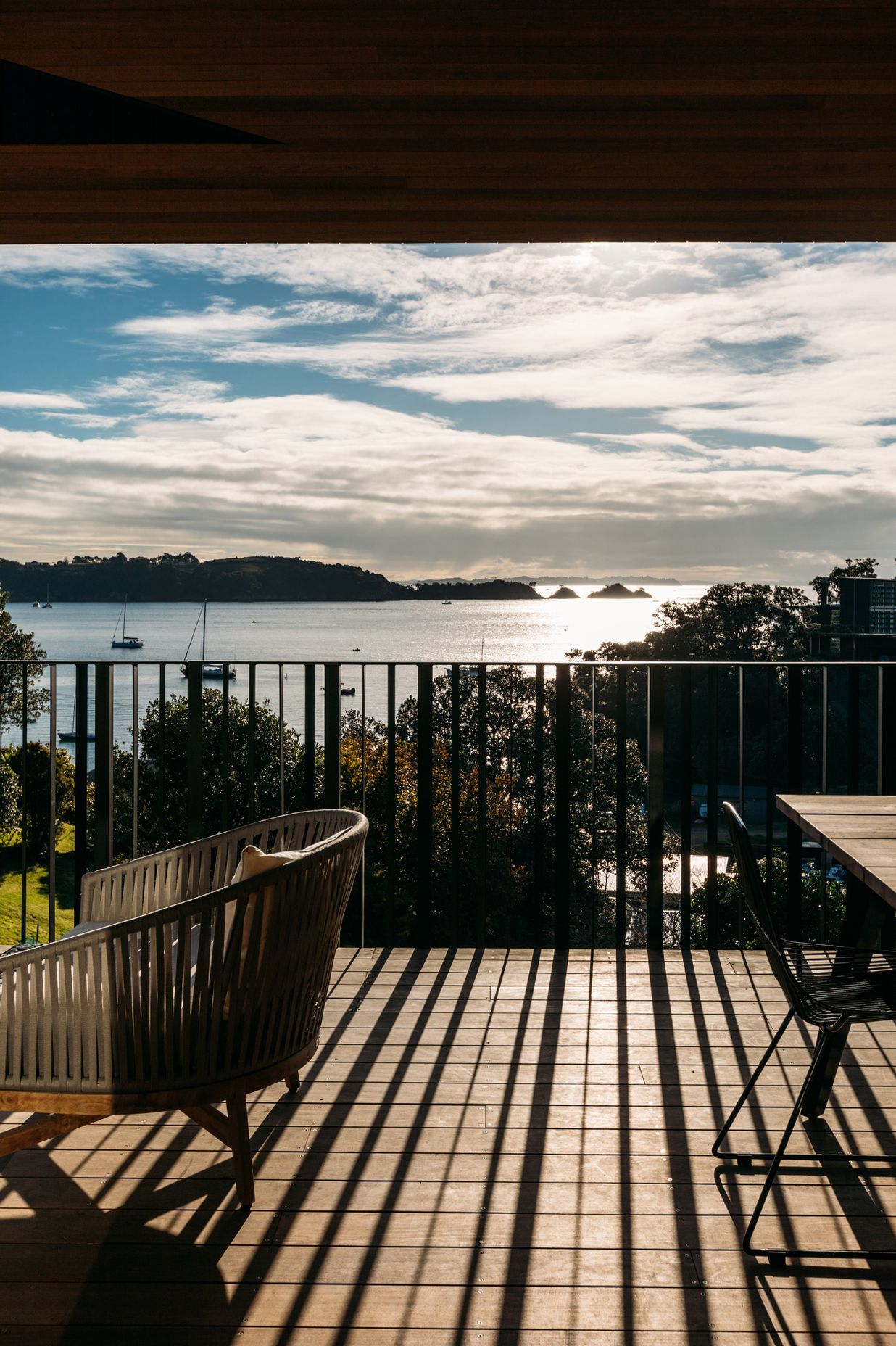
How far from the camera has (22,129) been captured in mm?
2977

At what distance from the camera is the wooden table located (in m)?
2.16

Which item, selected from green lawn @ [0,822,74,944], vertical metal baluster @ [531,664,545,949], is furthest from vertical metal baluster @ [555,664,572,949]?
green lawn @ [0,822,74,944]

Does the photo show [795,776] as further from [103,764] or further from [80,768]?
[80,768]

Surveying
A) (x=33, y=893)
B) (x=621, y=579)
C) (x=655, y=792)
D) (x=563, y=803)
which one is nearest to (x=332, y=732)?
(x=563, y=803)

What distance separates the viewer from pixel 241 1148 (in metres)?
2.03

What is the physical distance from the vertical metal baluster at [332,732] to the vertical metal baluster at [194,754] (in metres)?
0.50

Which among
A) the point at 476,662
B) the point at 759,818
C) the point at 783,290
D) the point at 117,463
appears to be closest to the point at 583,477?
the point at 759,818

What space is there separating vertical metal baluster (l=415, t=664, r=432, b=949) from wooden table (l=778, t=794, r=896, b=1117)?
149cm

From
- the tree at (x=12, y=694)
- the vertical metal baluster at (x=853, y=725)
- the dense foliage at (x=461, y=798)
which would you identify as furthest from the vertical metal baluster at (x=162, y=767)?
the tree at (x=12, y=694)

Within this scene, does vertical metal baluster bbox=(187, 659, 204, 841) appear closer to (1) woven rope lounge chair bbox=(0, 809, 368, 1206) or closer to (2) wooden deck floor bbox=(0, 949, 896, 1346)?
(2) wooden deck floor bbox=(0, 949, 896, 1346)

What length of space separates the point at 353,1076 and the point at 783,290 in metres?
15.1

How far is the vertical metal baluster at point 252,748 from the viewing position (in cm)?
366

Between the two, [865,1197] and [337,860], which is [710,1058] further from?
[337,860]

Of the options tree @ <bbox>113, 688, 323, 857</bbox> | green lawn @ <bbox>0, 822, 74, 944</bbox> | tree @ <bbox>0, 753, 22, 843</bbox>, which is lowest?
green lawn @ <bbox>0, 822, 74, 944</bbox>
